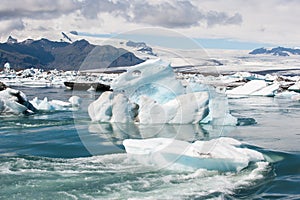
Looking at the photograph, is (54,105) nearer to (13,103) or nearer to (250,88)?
(13,103)

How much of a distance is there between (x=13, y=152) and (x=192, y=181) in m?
3.82

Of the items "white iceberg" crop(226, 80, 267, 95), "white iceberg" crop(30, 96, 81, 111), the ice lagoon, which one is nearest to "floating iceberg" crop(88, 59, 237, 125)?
the ice lagoon

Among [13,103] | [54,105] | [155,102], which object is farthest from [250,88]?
[13,103]

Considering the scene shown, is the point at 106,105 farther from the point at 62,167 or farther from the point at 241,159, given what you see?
the point at 241,159

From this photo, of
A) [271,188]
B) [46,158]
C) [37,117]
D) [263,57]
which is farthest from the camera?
[263,57]

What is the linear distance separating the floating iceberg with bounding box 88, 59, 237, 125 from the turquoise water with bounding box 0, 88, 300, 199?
1.90 ft

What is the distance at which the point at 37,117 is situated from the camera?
43.9ft

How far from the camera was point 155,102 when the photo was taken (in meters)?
11.4

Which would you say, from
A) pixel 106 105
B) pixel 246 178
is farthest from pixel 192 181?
pixel 106 105

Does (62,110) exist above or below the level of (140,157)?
below

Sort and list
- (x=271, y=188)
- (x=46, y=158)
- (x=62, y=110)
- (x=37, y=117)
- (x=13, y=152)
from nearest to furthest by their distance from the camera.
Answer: (x=271, y=188), (x=46, y=158), (x=13, y=152), (x=37, y=117), (x=62, y=110)

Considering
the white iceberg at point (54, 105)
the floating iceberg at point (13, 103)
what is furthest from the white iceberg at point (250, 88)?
the floating iceberg at point (13, 103)

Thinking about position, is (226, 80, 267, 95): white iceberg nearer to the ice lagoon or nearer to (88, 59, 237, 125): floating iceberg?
(88, 59, 237, 125): floating iceberg

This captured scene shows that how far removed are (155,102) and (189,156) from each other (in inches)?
201
